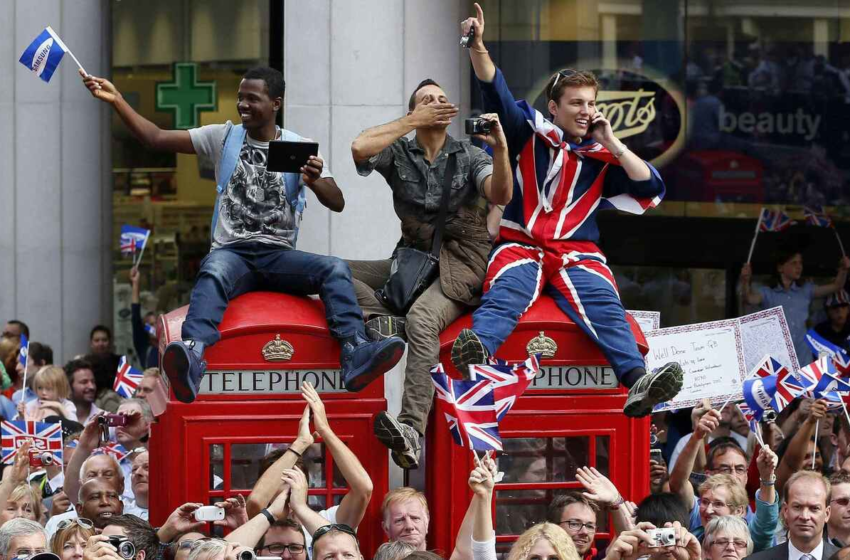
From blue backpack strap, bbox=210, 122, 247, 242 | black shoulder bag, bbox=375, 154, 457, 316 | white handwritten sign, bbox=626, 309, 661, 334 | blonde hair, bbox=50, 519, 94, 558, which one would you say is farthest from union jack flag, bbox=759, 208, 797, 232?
blonde hair, bbox=50, 519, 94, 558

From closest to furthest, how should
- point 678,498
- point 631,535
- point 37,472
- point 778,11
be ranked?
1. point 631,535
2. point 678,498
3. point 37,472
4. point 778,11

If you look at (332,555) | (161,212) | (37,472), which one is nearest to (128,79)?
(161,212)

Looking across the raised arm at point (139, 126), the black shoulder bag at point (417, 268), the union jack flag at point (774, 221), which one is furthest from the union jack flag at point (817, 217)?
the raised arm at point (139, 126)

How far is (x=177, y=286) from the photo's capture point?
64.3 feet

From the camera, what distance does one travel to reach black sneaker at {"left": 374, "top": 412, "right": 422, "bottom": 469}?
751 centimetres

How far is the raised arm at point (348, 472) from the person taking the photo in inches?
303

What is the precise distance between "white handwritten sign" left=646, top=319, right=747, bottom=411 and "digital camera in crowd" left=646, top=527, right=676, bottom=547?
3.20 m

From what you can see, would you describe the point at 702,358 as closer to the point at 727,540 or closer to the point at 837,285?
the point at 727,540

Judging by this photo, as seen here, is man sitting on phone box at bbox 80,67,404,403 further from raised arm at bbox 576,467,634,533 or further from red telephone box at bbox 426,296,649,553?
raised arm at bbox 576,467,634,533

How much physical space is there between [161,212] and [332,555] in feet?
45.0

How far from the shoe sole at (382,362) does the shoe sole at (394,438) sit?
8.8 inches

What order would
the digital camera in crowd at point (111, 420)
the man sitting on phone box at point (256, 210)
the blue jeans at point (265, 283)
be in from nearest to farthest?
the blue jeans at point (265, 283)
the man sitting on phone box at point (256, 210)
the digital camera in crowd at point (111, 420)

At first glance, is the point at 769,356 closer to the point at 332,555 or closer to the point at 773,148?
the point at 332,555

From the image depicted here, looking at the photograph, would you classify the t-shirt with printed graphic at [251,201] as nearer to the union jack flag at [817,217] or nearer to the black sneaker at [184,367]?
the black sneaker at [184,367]
